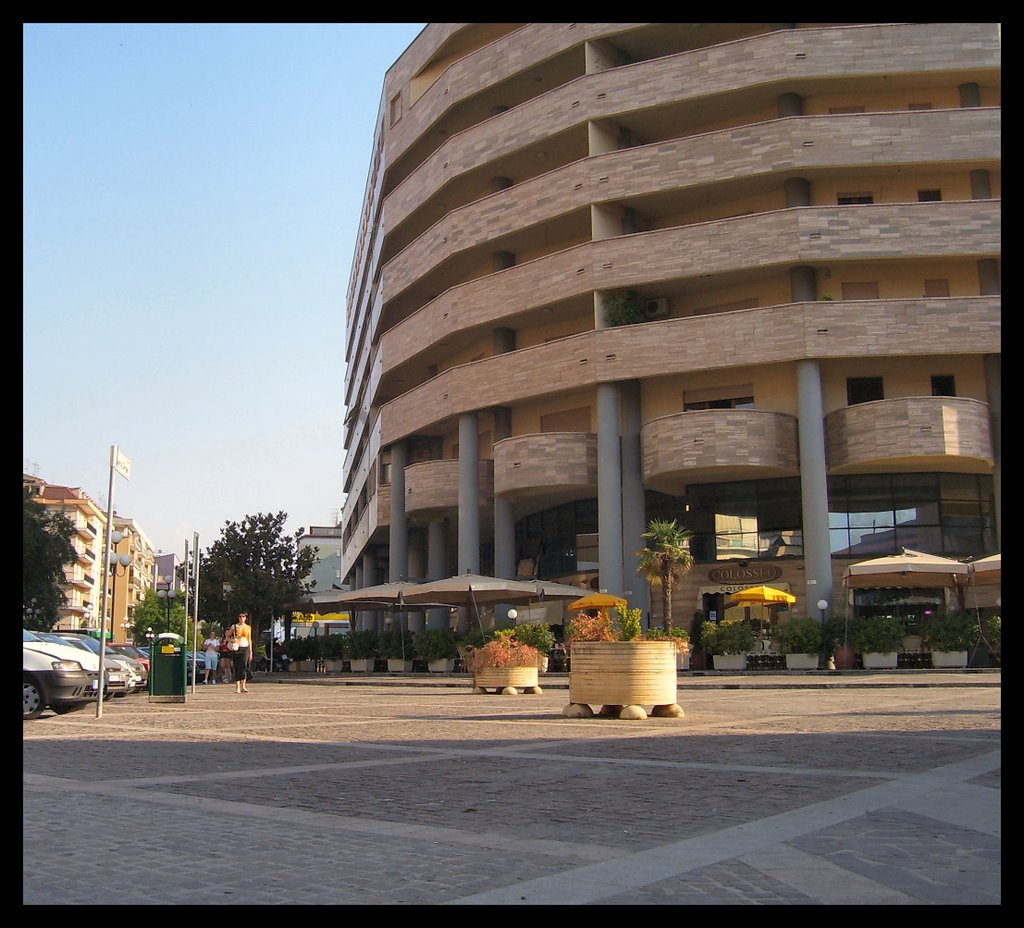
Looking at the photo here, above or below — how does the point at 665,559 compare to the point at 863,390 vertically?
below

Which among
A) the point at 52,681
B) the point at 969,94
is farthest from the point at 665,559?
the point at 52,681

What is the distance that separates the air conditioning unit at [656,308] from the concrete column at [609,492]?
3.35 m

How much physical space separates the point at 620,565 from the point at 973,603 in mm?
11463

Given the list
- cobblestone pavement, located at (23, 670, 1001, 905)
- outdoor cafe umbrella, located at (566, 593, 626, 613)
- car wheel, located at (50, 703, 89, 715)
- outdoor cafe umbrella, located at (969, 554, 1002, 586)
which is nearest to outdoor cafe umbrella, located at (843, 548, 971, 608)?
outdoor cafe umbrella, located at (969, 554, 1002, 586)

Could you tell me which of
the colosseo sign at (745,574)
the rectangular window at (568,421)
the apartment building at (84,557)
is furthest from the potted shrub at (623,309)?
the apartment building at (84,557)

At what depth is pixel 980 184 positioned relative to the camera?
125 feet

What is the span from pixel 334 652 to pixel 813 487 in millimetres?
19113

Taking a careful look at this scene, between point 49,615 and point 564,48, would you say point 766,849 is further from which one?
point 49,615

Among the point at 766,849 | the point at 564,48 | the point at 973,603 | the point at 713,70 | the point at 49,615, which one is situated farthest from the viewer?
the point at 49,615

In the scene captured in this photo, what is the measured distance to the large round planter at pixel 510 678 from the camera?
23.0 m

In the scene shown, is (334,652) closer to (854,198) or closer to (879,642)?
(879,642)

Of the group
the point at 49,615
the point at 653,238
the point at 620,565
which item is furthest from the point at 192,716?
the point at 49,615

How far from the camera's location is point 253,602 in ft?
146

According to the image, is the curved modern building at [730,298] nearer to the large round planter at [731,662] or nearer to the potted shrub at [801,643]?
the potted shrub at [801,643]
